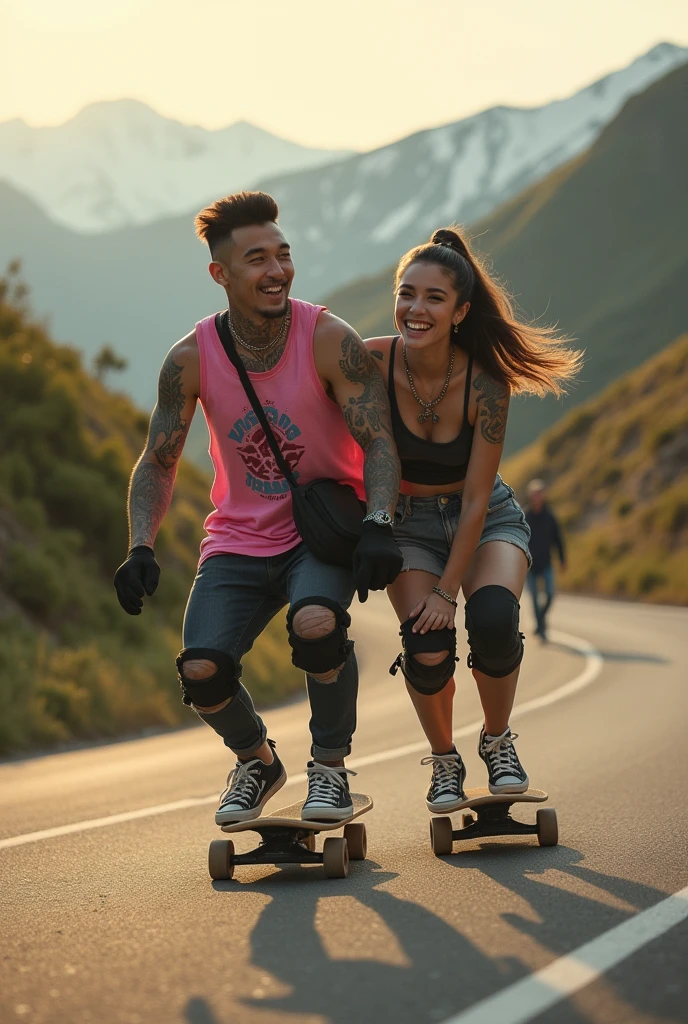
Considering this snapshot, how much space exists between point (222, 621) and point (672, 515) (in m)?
32.0

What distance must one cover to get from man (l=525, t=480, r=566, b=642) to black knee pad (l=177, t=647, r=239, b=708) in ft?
47.9

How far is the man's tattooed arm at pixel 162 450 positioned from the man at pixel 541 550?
562 inches

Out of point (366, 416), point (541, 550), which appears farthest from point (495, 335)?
point (541, 550)

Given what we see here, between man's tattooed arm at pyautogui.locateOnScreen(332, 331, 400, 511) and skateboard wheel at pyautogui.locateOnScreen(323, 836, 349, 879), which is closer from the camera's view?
skateboard wheel at pyautogui.locateOnScreen(323, 836, 349, 879)

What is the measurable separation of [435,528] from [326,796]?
1.14 m

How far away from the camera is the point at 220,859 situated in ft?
16.6

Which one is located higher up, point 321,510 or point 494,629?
point 321,510

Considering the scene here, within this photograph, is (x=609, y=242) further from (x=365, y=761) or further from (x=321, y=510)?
(x=321, y=510)

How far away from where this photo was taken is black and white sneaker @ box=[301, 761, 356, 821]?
5.08 m

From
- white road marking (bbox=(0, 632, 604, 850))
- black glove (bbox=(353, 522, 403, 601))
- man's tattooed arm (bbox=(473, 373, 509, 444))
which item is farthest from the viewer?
white road marking (bbox=(0, 632, 604, 850))

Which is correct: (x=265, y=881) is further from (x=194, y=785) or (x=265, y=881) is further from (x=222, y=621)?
(x=194, y=785)

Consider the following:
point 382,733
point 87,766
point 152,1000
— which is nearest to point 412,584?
point 152,1000

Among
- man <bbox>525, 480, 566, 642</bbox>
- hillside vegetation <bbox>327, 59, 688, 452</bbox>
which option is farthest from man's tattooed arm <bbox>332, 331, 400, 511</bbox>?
hillside vegetation <bbox>327, 59, 688, 452</bbox>

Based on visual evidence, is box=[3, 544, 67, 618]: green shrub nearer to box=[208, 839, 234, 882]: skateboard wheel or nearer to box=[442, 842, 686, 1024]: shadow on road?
box=[442, 842, 686, 1024]: shadow on road
